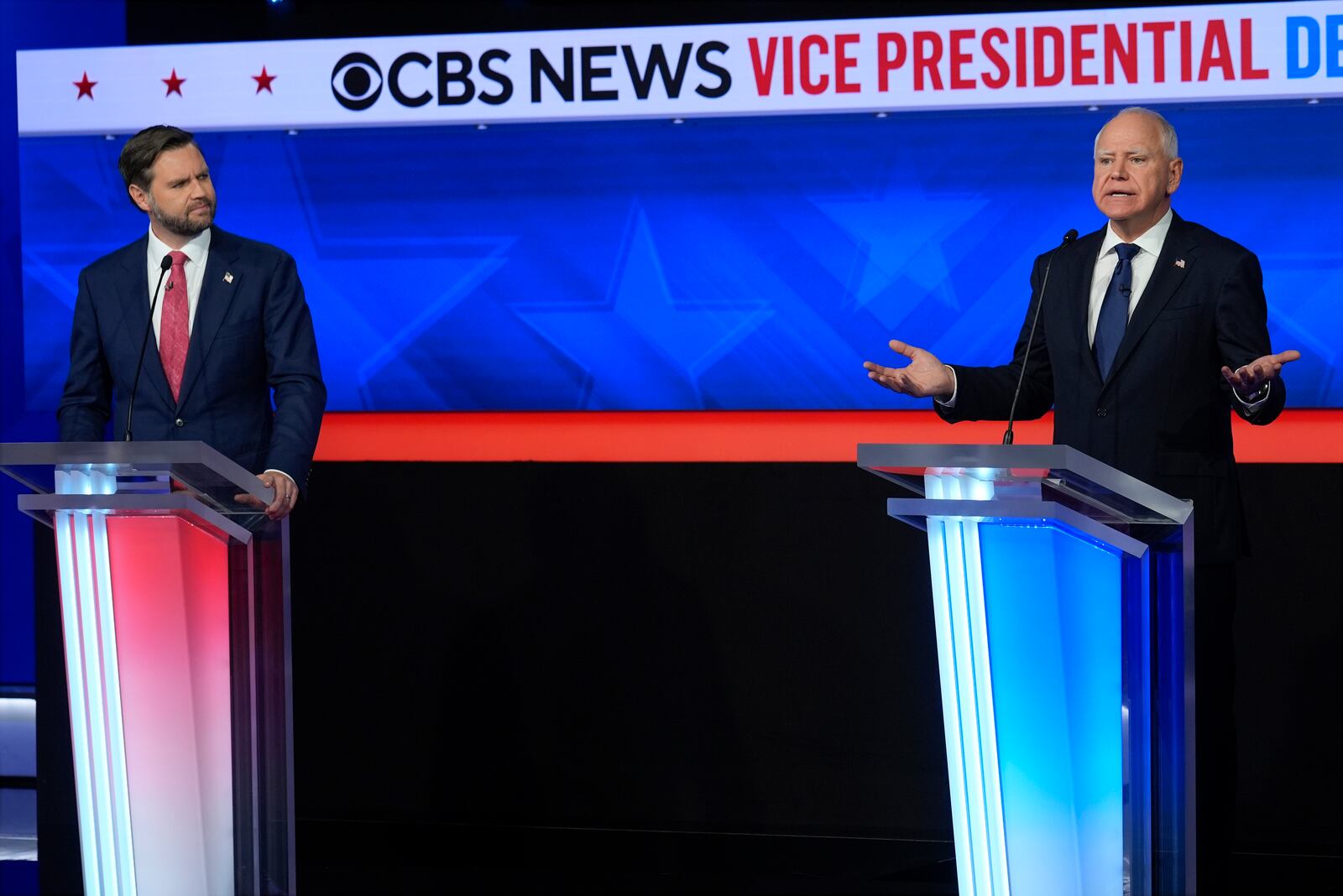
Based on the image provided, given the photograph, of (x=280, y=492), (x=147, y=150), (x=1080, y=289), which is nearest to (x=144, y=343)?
(x=280, y=492)

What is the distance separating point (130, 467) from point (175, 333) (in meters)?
0.63

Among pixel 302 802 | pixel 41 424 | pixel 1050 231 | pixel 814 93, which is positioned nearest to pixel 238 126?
pixel 41 424

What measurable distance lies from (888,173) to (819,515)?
0.92 meters

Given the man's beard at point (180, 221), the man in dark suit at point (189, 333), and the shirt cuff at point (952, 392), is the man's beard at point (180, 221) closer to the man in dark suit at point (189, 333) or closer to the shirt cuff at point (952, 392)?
the man in dark suit at point (189, 333)

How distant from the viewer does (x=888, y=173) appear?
3893 mm

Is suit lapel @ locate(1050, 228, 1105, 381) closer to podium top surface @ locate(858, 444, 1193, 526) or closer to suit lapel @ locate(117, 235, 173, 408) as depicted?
podium top surface @ locate(858, 444, 1193, 526)

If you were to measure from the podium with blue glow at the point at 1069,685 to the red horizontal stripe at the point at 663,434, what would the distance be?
1.81 meters

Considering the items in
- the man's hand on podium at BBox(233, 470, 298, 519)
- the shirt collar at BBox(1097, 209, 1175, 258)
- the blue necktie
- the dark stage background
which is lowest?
the dark stage background

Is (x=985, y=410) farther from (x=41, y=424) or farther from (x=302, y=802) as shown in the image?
(x=41, y=424)

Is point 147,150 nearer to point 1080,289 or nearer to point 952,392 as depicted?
point 952,392

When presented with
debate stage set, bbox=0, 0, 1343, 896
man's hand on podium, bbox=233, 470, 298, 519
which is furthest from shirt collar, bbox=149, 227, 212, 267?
debate stage set, bbox=0, 0, 1343, 896

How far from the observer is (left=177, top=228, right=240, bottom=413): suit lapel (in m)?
2.70

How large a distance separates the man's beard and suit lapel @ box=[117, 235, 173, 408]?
0.07 meters

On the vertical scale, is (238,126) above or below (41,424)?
above
